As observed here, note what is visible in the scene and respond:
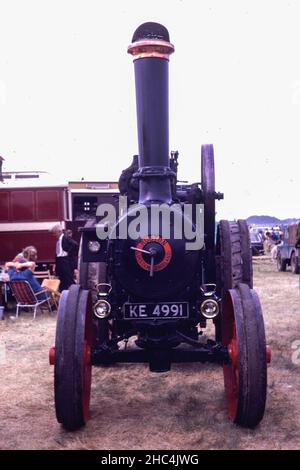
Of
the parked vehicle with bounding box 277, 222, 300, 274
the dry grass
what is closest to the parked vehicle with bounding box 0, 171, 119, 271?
the dry grass

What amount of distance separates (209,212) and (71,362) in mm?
1786

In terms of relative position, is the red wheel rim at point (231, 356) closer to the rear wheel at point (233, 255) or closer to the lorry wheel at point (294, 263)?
the rear wheel at point (233, 255)

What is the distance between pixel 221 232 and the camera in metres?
5.18

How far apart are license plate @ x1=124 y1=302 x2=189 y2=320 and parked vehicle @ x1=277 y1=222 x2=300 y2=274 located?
1399 centimetres

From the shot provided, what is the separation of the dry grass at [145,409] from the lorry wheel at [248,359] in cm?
18

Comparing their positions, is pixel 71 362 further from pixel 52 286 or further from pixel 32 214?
pixel 32 214

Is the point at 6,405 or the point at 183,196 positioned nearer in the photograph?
the point at 6,405

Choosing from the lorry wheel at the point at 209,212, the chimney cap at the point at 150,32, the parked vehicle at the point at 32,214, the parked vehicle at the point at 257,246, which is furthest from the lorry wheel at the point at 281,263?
the chimney cap at the point at 150,32

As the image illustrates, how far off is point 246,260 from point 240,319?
160cm

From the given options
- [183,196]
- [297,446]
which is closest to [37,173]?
[183,196]

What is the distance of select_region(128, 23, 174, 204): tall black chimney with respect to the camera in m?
4.10

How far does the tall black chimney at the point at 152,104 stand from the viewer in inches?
161
